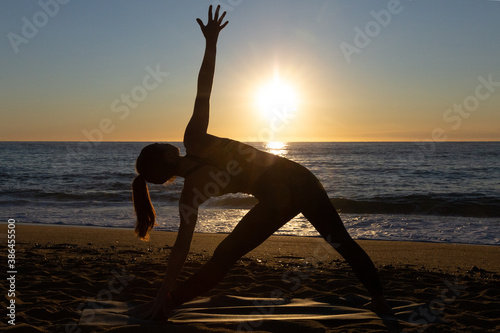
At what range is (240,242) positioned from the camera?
9.08 feet

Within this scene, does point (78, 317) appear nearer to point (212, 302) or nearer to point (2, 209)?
point (212, 302)

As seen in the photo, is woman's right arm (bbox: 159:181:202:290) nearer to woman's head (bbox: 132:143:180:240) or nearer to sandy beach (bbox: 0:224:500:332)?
woman's head (bbox: 132:143:180:240)

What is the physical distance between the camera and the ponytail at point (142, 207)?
2900 mm

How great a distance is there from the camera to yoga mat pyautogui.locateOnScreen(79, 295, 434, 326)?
10.8ft

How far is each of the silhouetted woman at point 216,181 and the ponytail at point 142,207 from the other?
2 cm

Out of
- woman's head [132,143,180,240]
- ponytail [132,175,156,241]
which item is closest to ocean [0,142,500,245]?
ponytail [132,175,156,241]

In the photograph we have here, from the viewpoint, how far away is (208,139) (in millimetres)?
2674

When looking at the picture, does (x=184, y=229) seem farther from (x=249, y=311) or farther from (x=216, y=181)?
(x=249, y=311)

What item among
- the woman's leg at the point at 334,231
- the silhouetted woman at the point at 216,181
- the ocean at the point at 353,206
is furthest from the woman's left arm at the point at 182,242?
Result: the ocean at the point at 353,206

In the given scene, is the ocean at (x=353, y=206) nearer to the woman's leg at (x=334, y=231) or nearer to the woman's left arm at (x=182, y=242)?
the woman's leg at (x=334, y=231)

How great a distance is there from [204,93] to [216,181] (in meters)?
0.55

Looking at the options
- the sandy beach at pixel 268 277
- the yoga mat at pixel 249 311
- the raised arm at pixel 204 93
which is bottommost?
the sandy beach at pixel 268 277

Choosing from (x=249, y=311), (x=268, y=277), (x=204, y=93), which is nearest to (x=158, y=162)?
(x=204, y=93)

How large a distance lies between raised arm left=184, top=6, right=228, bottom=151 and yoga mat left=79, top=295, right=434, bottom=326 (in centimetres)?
135
